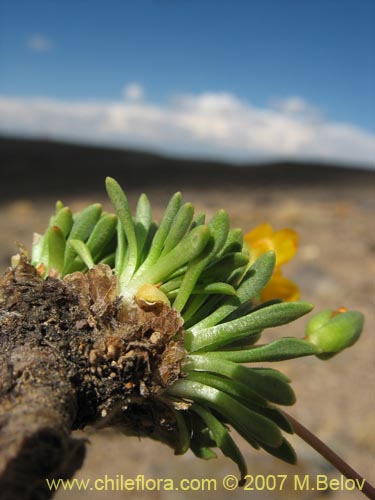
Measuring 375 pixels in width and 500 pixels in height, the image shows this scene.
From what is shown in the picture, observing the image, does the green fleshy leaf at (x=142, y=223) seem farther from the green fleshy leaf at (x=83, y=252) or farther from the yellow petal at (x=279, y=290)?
the yellow petal at (x=279, y=290)

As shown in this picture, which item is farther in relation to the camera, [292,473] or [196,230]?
[292,473]

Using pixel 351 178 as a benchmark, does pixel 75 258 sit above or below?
below

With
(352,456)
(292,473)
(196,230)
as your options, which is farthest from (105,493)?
(196,230)

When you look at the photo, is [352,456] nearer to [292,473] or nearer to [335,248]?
[292,473]

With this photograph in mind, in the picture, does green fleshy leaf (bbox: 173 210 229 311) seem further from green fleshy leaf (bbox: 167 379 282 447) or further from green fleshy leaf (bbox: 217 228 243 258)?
green fleshy leaf (bbox: 167 379 282 447)

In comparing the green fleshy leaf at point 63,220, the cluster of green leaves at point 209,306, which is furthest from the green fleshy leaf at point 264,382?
the green fleshy leaf at point 63,220

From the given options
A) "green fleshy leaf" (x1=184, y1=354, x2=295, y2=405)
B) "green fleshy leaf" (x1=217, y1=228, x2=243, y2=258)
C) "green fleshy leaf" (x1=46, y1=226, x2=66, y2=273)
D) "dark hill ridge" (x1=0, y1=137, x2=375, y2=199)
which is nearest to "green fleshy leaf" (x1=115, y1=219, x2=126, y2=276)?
"green fleshy leaf" (x1=46, y1=226, x2=66, y2=273)
